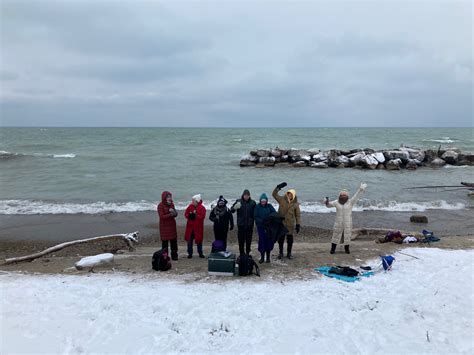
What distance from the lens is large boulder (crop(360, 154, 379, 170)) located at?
99.8 ft

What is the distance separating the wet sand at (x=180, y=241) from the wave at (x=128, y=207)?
0.71m

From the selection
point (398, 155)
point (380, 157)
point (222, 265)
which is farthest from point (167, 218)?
point (398, 155)

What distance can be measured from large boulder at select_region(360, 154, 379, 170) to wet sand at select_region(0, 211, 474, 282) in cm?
1441

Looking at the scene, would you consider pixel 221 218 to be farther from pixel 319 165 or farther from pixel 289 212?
pixel 319 165

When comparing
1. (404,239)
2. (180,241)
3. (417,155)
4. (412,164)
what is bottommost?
(180,241)

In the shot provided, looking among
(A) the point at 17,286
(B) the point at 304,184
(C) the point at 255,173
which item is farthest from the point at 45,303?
(C) the point at 255,173

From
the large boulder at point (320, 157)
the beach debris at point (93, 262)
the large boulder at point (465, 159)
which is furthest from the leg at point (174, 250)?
the large boulder at point (465, 159)

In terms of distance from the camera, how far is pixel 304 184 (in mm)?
22797

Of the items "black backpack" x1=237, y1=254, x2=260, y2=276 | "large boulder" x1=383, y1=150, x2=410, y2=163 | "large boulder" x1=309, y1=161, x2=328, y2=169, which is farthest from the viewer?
"large boulder" x1=383, y1=150, x2=410, y2=163

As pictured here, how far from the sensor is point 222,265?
7863mm

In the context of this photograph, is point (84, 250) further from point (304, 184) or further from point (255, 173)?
point (255, 173)

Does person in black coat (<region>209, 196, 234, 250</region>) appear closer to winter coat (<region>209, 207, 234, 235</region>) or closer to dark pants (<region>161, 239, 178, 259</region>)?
winter coat (<region>209, 207, 234, 235</region>)

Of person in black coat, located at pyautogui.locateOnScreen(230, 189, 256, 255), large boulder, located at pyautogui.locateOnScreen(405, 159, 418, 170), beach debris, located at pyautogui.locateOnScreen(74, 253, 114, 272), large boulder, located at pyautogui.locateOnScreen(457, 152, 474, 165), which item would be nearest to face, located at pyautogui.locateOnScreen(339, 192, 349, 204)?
person in black coat, located at pyautogui.locateOnScreen(230, 189, 256, 255)

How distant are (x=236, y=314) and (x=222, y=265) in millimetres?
1732
